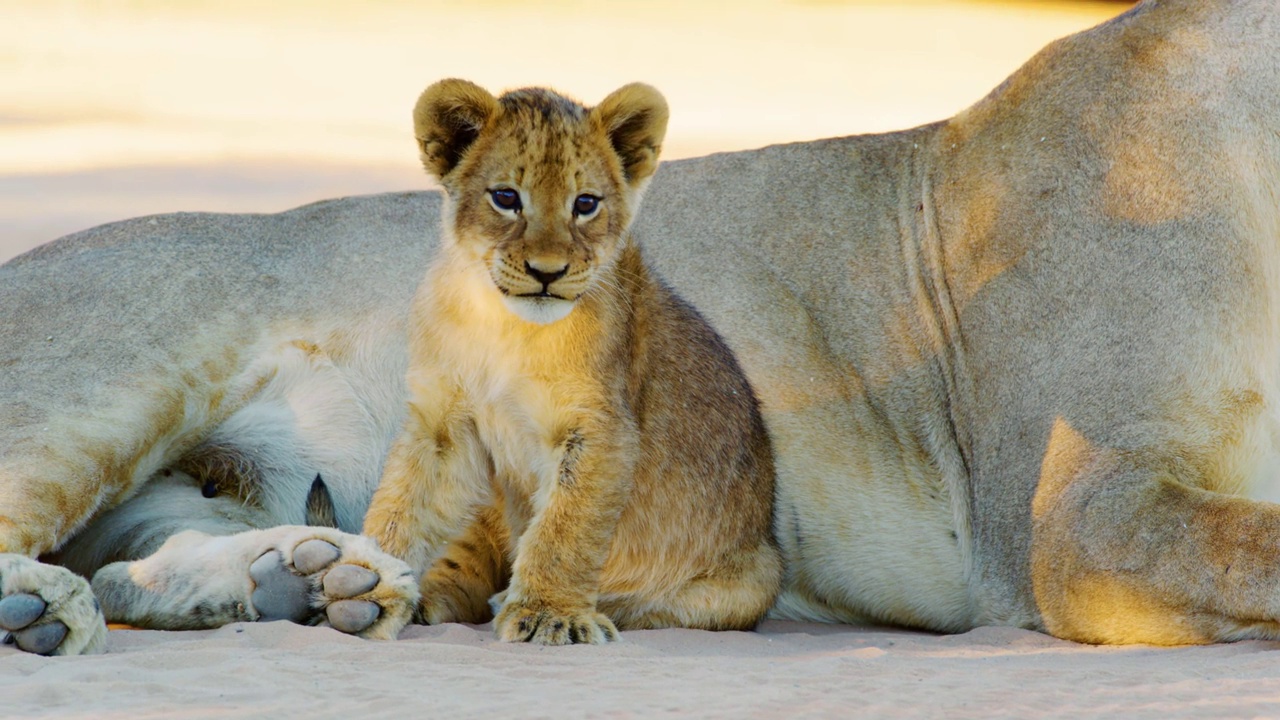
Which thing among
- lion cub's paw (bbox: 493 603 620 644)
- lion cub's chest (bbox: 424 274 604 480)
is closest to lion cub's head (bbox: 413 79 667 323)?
lion cub's chest (bbox: 424 274 604 480)

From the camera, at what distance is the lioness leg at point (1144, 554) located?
381cm

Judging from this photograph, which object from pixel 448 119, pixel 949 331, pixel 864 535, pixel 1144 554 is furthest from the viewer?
pixel 949 331

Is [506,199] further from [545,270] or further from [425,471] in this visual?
[425,471]

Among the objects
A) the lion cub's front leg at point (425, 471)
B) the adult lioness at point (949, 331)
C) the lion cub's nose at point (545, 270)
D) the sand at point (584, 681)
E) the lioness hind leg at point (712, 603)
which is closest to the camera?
the sand at point (584, 681)

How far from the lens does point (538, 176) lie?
3.59 meters

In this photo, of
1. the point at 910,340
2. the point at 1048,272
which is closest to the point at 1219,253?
the point at 1048,272

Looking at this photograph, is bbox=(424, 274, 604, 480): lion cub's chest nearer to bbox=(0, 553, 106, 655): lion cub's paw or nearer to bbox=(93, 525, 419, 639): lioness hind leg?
bbox=(93, 525, 419, 639): lioness hind leg

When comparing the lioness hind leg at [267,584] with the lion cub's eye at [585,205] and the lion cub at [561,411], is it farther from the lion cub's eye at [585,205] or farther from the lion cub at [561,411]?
the lion cub's eye at [585,205]

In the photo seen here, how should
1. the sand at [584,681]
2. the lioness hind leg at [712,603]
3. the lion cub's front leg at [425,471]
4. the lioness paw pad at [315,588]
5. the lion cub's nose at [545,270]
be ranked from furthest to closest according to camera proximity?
the lioness hind leg at [712,603], the lion cub's front leg at [425,471], the lioness paw pad at [315,588], the lion cub's nose at [545,270], the sand at [584,681]

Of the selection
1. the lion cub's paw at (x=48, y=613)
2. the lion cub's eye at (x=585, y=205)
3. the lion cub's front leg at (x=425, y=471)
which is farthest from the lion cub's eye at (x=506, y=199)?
the lion cub's paw at (x=48, y=613)

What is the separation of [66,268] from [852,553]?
8.21ft

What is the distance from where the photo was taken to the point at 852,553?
4.59m

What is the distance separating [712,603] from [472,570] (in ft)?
2.03

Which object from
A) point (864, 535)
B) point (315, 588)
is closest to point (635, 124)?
point (315, 588)
